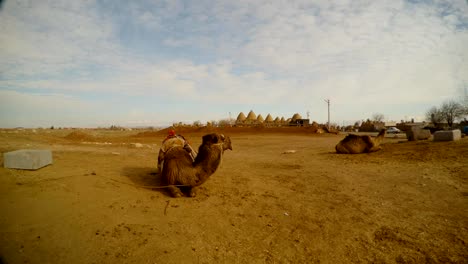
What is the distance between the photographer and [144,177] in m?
8.30

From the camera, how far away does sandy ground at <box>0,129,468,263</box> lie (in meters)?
3.81

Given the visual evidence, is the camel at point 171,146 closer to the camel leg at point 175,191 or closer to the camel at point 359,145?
the camel leg at point 175,191

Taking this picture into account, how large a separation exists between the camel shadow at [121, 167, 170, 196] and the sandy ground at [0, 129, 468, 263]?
0.09 meters

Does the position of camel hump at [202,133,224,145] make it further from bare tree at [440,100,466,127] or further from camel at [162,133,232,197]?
bare tree at [440,100,466,127]

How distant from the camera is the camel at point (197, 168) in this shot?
21.6 feet

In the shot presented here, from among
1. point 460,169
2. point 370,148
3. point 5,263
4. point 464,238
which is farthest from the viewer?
point 370,148

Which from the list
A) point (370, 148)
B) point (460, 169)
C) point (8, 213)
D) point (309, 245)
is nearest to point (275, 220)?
point (309, 245)

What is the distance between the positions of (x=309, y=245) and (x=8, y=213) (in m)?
5.26

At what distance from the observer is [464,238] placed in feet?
13.7

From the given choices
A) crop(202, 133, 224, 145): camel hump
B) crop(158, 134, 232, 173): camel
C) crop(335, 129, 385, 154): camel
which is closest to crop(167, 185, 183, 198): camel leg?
crop(158, 134, 232, 173): camel

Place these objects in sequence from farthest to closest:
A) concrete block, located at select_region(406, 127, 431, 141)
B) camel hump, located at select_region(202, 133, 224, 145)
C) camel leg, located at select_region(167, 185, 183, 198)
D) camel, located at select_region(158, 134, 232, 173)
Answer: concrete block, located at select_region(406, 127, 431, 141) → camel, located at select_region(158, 134, 232, 173) → camel hump, located at select_region(202, 133, 224, 145) → camel leg, located at select_region(167, 185, 183, 198)

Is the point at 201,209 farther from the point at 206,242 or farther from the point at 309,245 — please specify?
the point at 309,245

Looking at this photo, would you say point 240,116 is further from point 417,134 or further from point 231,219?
point 231,219

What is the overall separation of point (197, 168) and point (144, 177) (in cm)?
250
